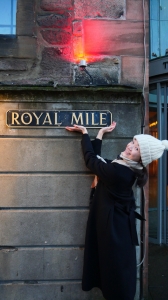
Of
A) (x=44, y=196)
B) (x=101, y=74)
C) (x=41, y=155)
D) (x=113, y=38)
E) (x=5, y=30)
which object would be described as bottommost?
(x=44, y=196)

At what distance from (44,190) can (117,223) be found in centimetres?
116

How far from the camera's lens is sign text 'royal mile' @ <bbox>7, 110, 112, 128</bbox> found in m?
4.40

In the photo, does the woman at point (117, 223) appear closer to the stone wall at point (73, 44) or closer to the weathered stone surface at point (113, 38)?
the stone wall at point (73, 44)

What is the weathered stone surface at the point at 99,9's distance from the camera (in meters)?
4.61

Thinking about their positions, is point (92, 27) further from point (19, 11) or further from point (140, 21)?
point (19, 11)

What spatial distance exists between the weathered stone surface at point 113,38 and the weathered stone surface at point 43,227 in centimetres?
232

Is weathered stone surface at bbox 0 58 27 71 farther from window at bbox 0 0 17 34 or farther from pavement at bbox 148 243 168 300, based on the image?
pavement at bbox 148 243 168 300

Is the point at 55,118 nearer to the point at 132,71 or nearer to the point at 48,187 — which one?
the point at 48,187

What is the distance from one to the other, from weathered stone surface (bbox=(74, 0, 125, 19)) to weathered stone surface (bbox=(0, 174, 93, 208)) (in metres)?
2.31

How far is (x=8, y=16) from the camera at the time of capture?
482 cm

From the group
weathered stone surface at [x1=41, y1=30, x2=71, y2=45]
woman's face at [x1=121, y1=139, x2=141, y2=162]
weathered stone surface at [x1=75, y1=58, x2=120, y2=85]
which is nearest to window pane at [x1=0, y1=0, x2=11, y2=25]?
weathered stone surface at [x1=41, y1=30, x2=71, y2=45]

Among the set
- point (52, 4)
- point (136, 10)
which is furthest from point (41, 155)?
point (136, 10)

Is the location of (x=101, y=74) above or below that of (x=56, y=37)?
below

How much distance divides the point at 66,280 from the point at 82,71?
295 centimetres
